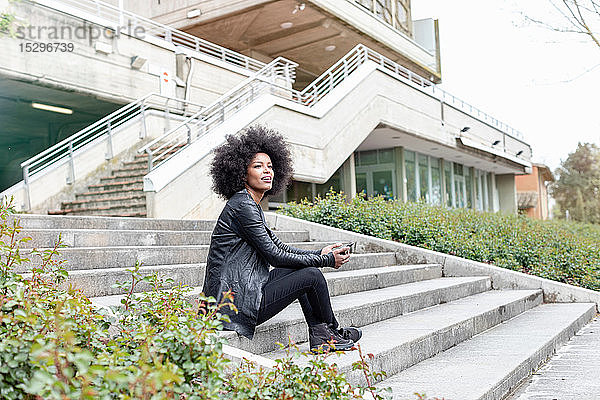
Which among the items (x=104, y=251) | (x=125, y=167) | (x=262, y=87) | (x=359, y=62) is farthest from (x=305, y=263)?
(x=359, y=62)

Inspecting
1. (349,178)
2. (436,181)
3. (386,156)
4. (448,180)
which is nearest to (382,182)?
(386,156)

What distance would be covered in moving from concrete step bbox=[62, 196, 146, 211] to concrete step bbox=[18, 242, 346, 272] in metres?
4.28

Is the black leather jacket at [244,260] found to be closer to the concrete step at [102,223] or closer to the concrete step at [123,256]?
the concrete step at [123,256]

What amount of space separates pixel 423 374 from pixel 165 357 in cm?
225

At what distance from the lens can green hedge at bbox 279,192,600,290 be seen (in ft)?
31.6

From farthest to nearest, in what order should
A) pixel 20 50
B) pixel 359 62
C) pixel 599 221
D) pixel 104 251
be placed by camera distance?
1. pixel 599 221
2. pixel 359 62
3. pixel 20 50
4. pixel 104 251

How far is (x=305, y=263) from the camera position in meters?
3.87

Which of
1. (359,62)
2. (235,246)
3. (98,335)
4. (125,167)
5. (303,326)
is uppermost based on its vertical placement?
(359,62)

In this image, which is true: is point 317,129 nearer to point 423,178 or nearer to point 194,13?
point 194,13

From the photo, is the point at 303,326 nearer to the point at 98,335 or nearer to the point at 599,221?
the point at 98,335

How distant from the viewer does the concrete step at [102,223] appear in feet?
20.1

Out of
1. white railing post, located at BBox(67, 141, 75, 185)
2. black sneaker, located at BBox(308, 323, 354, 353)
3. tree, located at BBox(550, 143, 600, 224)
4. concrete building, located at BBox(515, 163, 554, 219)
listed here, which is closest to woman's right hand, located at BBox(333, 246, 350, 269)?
black sneaker, located at BBox(308, 323, 354, 353)

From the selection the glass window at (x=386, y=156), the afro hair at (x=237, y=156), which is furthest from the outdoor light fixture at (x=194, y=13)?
the afro hair at (x=237, y=156)

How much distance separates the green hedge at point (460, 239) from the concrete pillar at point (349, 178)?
28.0ft
